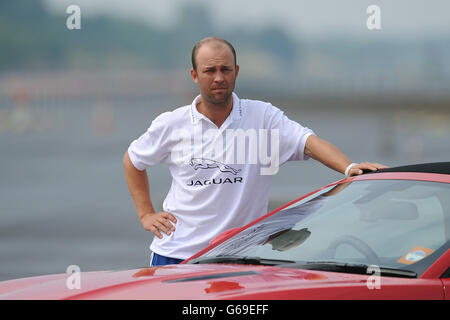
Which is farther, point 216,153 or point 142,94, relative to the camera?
point 142,94

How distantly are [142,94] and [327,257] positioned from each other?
10302cm

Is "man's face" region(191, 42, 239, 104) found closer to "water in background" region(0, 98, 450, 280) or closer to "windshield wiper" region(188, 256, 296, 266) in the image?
"windshield wiper" region(188, 256, 296, 266)

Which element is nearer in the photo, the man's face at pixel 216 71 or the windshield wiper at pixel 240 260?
the windshield wiper at pixel 240 260

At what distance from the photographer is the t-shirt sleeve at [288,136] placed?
14.5 feet

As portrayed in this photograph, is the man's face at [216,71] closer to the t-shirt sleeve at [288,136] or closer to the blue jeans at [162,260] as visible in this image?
the t-shirt sleeve at [288,136]

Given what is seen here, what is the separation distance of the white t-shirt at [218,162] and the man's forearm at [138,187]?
0.23m

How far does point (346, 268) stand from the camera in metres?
3.15

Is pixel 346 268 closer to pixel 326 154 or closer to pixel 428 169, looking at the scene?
pixel 428 169

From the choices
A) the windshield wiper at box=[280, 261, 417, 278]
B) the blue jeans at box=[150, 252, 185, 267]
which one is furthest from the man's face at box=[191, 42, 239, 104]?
the windshield wiper at box=[280, 261, 417, 278]

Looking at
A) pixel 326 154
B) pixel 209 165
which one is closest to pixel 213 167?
pixel 209 165

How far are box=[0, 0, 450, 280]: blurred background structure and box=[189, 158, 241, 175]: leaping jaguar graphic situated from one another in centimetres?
195

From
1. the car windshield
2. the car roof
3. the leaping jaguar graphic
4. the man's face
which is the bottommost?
the car windshield

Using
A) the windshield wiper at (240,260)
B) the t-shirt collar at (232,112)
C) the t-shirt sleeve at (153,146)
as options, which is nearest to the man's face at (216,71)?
the t-shirt collar at (232,112)

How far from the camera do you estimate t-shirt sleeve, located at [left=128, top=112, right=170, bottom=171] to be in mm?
4438
